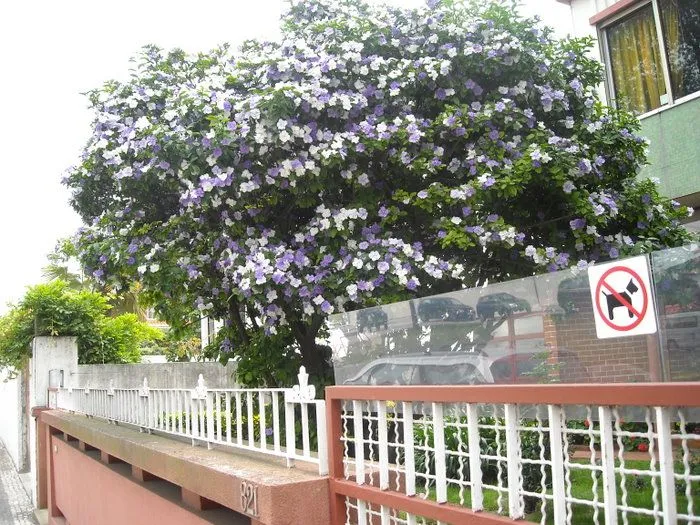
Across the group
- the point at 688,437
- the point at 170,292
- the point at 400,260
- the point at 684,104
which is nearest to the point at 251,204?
the point at 170,292

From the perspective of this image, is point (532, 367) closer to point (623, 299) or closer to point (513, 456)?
point (513, 456)

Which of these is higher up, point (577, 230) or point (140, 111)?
point (140, 111)

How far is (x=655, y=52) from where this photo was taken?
9.09 m

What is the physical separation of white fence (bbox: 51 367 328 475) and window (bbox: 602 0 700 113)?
5423mm

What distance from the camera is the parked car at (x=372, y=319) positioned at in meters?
3.42

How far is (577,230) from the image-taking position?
533 cm

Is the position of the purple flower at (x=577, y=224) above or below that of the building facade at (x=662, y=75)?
below

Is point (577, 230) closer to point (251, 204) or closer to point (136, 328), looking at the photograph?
point (251, 204)

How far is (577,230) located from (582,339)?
3.17 meters

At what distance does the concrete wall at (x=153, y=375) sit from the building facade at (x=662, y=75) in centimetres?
577

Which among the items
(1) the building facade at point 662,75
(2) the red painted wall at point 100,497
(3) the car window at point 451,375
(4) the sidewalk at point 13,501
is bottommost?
(4) the sidewalk at point 13,501

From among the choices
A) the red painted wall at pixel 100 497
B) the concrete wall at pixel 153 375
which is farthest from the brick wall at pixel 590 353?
the concrete wall at pixel 153 375

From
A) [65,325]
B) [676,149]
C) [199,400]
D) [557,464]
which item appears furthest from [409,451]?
[65,325]

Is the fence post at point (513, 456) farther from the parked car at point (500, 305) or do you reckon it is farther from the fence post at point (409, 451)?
the fence post at point (409, 451)
